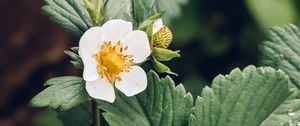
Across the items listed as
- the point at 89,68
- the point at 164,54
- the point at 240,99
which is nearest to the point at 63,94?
the point at 89,68

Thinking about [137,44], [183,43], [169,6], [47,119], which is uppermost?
[183,43]

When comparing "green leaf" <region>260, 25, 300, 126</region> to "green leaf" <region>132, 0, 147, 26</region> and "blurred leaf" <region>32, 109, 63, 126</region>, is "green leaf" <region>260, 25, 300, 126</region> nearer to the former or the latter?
"green leaf" <region>132, 0, 147, 26</region>

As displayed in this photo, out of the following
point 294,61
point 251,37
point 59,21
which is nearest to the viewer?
point 59,21

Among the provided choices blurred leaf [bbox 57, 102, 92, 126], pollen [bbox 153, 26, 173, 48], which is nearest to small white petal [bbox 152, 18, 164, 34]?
pollen [bbox 153, 26, 173, 48]

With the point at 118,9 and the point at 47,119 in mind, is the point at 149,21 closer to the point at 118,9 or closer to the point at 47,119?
the point at 118,9

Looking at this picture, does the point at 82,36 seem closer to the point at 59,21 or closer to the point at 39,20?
the point at 59,21

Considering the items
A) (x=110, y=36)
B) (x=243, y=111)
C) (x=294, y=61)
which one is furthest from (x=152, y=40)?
(x=294, y=61)
